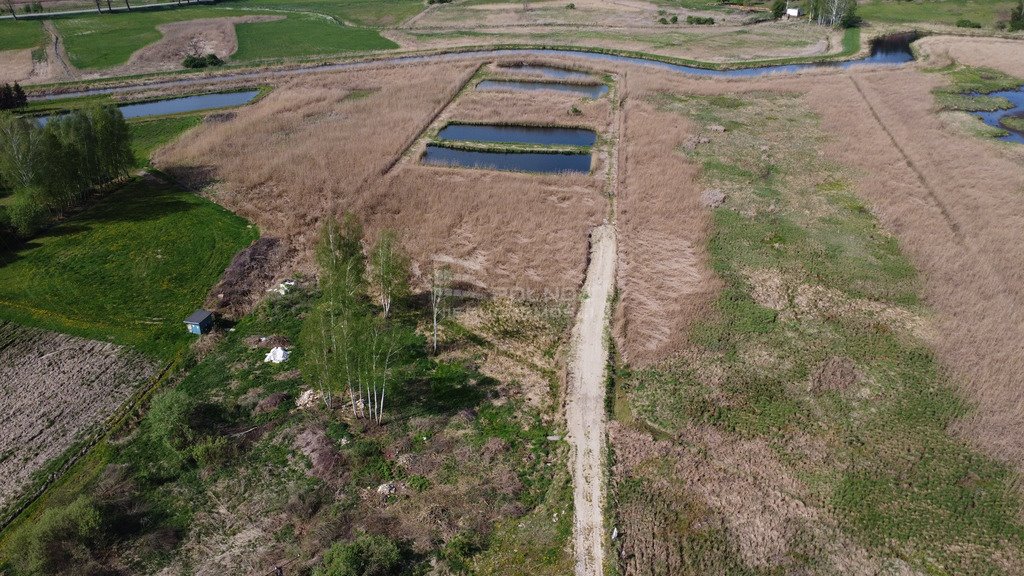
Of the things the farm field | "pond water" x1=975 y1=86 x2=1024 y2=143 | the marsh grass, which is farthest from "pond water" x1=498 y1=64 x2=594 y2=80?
"pond water" x1=975 y1=86 x2=1024 y2=143

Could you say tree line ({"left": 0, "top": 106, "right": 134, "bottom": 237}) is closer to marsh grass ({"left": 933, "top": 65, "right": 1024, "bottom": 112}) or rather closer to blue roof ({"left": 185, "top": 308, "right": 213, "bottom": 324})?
blue roof ({"left": 185, "top": 308, "right": 213, "bottom": 324})

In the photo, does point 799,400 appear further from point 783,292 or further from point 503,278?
point 503,278

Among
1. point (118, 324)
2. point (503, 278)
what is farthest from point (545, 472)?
point (118, 324)

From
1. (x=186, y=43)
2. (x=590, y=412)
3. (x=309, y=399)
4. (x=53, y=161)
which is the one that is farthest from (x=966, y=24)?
(x=186, y=43)

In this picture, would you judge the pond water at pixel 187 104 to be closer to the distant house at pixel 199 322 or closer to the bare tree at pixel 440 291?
the distant house at pixel 199 322

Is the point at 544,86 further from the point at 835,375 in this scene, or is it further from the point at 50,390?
the point at 50,390
